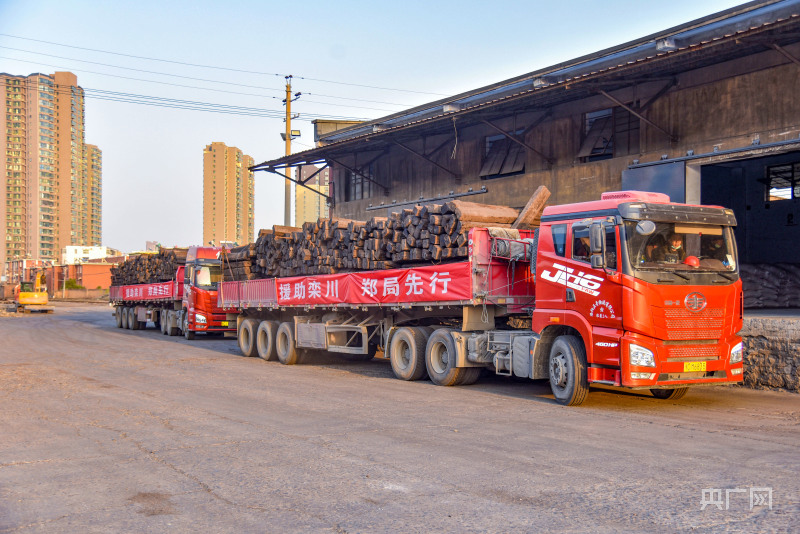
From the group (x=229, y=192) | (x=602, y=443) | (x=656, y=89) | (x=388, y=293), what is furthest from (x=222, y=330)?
(x=229, y=192)

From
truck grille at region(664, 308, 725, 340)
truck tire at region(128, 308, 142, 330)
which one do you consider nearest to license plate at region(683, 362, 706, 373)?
truck grille at region(664, 308, 725, 340)

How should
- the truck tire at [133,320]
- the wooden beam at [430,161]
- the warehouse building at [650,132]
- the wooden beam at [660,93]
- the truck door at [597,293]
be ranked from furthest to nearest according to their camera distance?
the truck tire at [133,320] → the wooden beam at [430,161] → the wooden beam at [660,93] → the warehouse building at [650,132] → the truck door at [597,293]

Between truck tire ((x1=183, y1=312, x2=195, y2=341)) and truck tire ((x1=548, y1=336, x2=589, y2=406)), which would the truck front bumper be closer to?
truck tire ((x1=548, y1=336, x2=589, y2=406))

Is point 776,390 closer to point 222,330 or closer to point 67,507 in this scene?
point 67,507

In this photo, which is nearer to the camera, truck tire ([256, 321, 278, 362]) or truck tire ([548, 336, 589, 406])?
truck tire ([548, 336, 589, 406])

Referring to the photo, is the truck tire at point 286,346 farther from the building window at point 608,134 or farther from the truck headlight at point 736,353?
the truck headlight at point 736,353

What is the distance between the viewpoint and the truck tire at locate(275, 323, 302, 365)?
18.3m

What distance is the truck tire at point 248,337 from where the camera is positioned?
2041cm

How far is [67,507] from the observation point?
18.6 ft

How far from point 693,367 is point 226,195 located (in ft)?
547

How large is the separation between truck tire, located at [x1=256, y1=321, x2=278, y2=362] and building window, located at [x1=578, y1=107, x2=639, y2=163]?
931cm

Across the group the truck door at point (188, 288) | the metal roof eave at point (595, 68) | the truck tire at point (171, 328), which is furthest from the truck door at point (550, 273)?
the truck tire at point (171, 328)

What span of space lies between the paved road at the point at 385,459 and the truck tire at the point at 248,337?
7.09 m

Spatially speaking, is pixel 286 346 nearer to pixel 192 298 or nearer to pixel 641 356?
pixel 192 298
